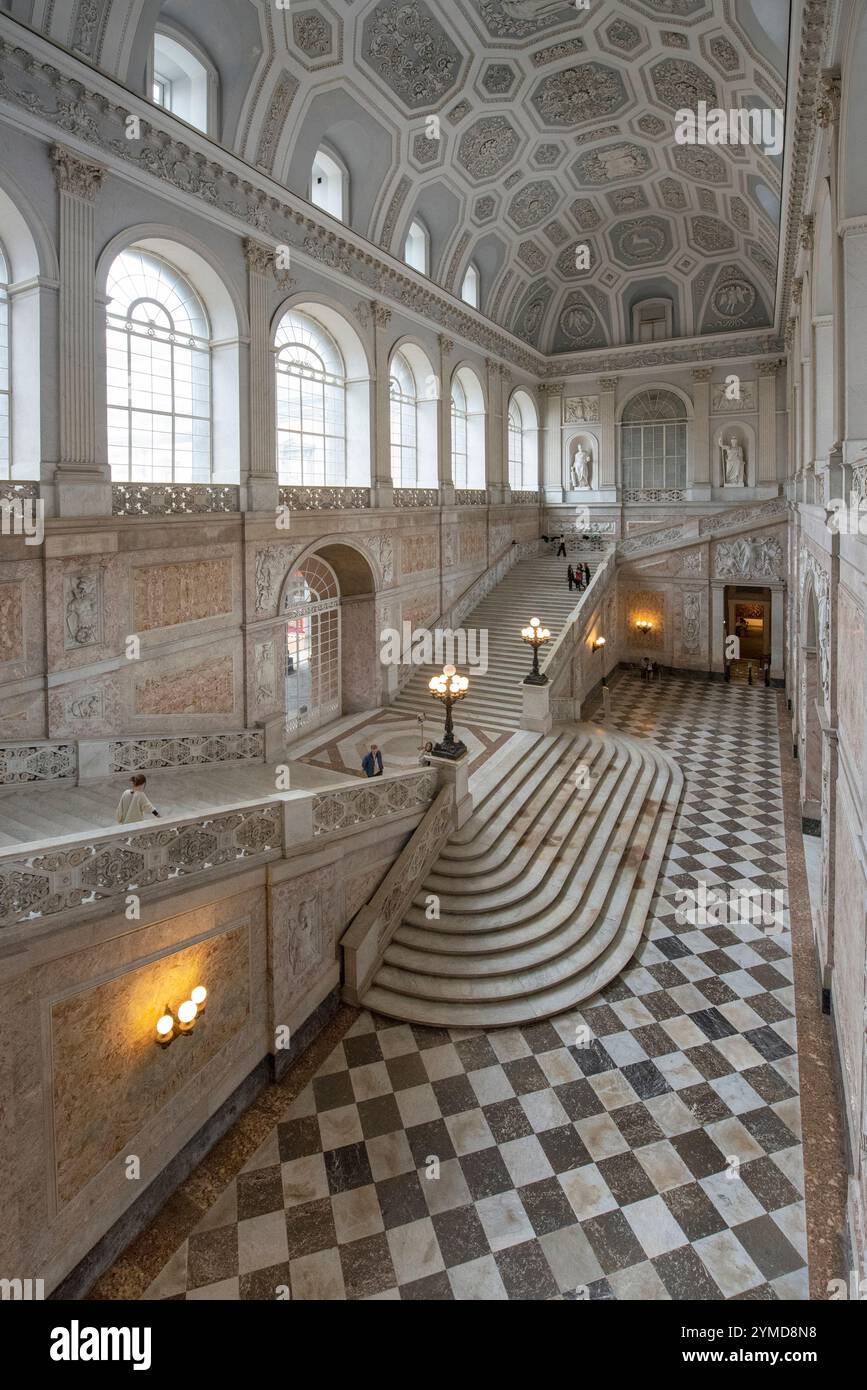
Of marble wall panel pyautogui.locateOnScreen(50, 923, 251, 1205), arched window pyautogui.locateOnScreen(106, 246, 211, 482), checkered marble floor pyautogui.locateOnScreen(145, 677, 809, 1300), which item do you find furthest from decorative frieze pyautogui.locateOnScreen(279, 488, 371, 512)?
checkered marble floor pyautogui.locateOnScreen(145, 677, 809, 1300)

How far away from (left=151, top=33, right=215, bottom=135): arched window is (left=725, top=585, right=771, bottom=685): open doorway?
17.5 m

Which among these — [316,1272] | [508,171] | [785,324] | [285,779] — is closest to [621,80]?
[508,171]

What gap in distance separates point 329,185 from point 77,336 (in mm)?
7402

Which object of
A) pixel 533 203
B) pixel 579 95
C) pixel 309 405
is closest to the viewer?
pixel 309 405

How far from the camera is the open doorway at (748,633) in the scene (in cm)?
2227

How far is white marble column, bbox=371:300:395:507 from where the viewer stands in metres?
15.6

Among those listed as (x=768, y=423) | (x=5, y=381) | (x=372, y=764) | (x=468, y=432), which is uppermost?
(x=768, y=423)

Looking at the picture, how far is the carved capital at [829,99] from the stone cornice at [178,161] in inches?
25.2

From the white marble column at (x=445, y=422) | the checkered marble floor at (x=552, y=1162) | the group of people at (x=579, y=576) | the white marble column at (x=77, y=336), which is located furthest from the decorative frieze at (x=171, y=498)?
the group of people at (x=579, y=576)

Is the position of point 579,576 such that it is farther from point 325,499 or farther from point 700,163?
point 700,163

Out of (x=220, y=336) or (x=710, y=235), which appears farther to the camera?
(x=710, y=235)

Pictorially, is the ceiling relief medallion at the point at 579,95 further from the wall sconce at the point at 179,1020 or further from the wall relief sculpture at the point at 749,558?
the wall sconce at the point at 179,1020

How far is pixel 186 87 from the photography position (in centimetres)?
1098

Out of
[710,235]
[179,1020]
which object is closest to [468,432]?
[710,235]
